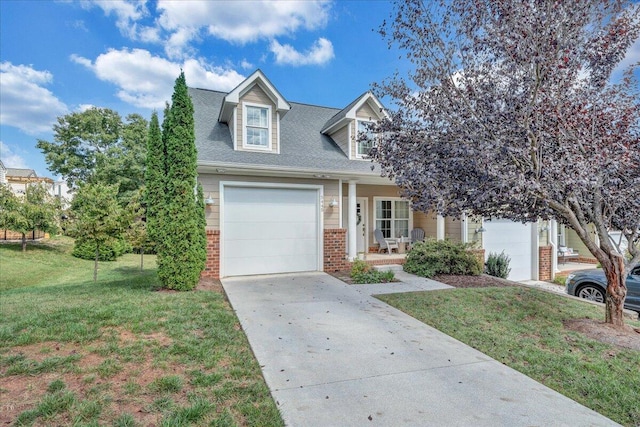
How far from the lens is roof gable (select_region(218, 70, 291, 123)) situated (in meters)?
9.39

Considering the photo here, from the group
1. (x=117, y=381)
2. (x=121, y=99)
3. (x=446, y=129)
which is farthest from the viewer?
(x=121, y=99)

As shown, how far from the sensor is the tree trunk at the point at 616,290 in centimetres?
507

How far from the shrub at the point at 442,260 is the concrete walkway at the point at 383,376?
395cm

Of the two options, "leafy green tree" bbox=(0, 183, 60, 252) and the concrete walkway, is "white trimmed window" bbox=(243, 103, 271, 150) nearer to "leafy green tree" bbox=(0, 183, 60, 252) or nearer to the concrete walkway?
the concrete walkway

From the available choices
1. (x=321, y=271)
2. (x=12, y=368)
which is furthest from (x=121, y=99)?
(x=12, y=368)

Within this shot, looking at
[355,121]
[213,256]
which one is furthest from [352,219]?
[213,256]

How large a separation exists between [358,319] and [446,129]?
11.2 ft

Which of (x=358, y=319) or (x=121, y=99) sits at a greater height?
(x=121, y=99)

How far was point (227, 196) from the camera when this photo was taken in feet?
28.0

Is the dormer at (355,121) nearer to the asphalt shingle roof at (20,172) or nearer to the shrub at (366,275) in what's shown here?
the shrub at (366,275)

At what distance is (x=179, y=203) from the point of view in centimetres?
691

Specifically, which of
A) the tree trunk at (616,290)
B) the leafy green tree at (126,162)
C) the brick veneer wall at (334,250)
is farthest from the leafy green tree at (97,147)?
the tree trunk at (616,290)

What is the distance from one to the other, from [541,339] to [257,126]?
8.40 metres

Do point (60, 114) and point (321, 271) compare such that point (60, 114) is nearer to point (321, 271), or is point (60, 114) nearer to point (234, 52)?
point (234, 52)
